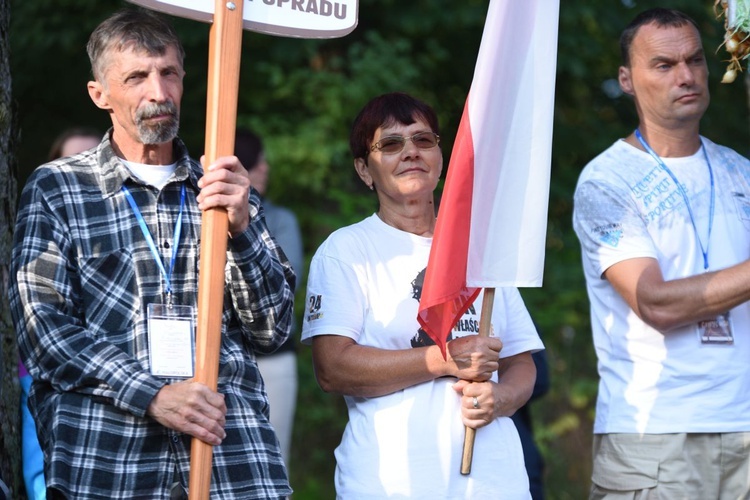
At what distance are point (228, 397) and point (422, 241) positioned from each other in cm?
96

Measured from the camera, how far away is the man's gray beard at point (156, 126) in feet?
11.5

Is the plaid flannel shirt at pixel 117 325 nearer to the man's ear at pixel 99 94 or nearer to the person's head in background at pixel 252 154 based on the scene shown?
the man's ear at pixel 99 94

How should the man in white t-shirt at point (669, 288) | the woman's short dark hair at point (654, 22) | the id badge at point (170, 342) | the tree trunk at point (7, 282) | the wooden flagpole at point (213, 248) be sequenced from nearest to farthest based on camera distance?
the wooden flagpole at point (213, 248), the id badge at point (170, 342), the tree trunk at point (7, 282), the man in white t-shirt at point (669, 288), the woman's short dark hair at point (654, 22)

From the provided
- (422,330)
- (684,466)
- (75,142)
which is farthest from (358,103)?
(684,466)

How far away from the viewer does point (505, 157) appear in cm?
393

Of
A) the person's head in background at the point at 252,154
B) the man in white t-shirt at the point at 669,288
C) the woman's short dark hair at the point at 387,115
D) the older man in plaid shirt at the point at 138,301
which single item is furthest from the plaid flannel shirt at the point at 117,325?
the person's head in background at the point at 252,154

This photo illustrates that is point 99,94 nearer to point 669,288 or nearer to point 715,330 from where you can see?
point 669,288

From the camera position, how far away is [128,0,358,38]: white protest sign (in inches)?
135

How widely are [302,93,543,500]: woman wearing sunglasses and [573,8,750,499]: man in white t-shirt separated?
43cm

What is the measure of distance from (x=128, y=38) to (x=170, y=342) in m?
0.94

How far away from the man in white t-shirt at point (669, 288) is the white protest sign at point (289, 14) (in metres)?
1.28

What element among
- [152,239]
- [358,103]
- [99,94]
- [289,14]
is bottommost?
[152,239]

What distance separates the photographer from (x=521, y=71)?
3965 mm

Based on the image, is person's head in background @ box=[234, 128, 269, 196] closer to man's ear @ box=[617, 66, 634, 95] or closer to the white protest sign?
man's ear @ box=[617, 66, 634, 95]
